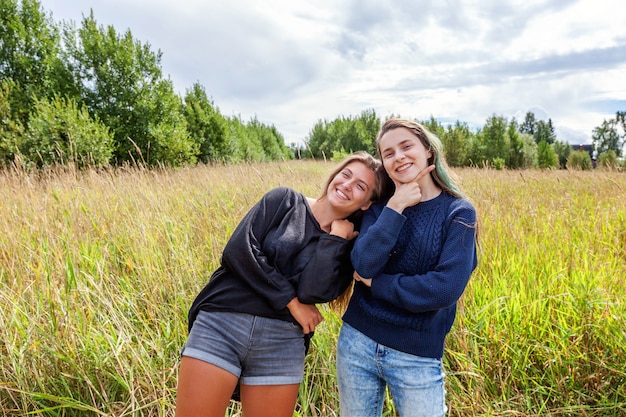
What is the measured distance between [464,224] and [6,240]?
3.43m

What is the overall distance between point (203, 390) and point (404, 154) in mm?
1077

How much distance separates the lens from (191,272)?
9.17ft

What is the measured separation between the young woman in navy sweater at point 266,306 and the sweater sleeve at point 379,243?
0.52 ft

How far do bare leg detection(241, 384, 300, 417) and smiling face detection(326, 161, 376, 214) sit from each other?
725mm

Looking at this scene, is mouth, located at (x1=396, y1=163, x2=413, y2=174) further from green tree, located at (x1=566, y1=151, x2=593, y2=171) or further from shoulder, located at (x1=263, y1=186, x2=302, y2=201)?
green tree, located at (x1=566, y1=151, x2=593, y2=171)

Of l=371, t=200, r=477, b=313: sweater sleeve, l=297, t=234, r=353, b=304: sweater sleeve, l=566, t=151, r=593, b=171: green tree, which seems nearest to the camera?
l=371, t=200, r=477, b=313: sweater sleeve

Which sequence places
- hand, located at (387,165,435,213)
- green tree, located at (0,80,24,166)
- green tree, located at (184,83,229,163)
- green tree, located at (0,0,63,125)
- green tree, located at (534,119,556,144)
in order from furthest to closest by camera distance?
1. green tree, located at (534,119,556,144)
2. green tree, located at (184,83,229,163)
3. green tree, located at (0,0,63,125)
4. green tree, located at (0,80,24,166)
5. hand, located at (387,165,435,213)

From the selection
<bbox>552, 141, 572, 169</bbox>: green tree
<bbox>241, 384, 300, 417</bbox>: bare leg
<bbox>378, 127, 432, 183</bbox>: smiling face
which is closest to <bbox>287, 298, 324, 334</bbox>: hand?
<bbox>241, 384, 300, 417</bbox>: bare leg

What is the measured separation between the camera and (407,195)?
55.0 inches

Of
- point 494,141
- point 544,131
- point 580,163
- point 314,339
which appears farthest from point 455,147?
point 544,131

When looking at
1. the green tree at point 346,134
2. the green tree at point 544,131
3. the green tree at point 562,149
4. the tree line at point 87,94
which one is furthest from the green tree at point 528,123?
the tree line at point 87,94

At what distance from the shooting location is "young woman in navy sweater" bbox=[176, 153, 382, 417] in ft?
4.78

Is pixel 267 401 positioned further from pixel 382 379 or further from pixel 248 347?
pixel 382 379

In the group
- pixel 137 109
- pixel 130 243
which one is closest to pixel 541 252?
pixel 130 243
